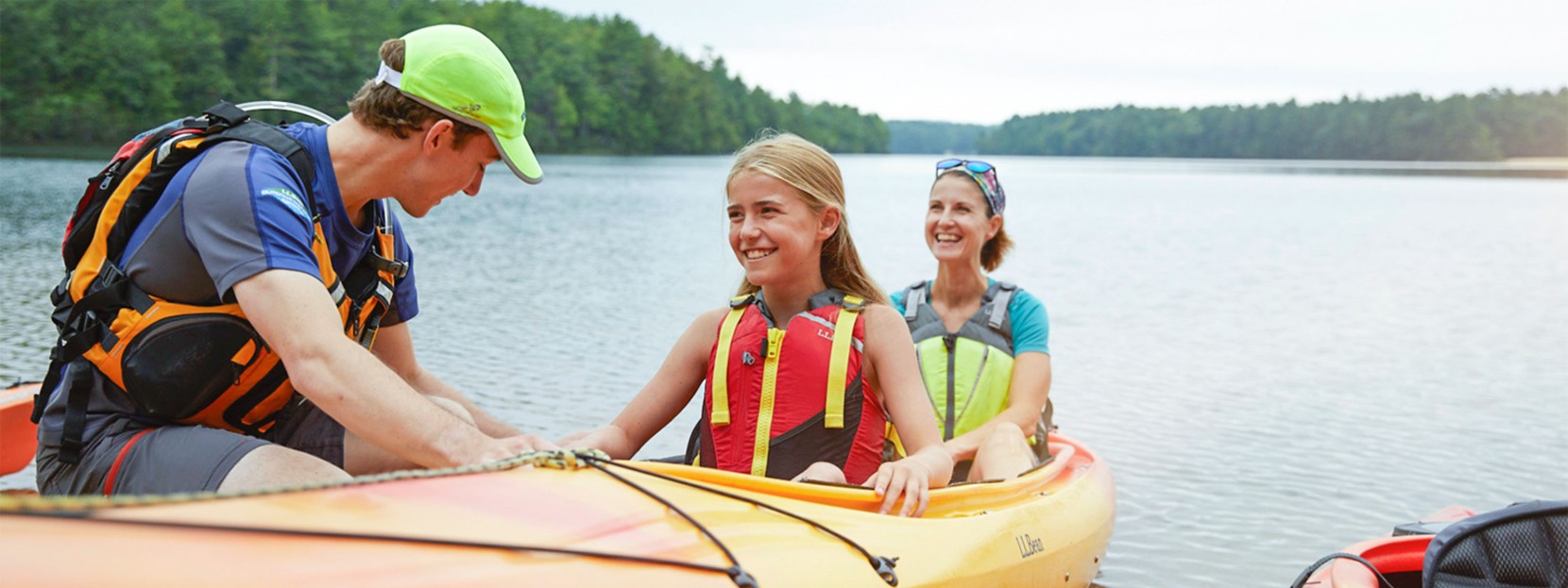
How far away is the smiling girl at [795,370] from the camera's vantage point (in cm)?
332

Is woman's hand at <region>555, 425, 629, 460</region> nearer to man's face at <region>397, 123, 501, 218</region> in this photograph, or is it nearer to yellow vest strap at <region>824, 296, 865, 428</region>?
yellow vest strap at <region>824, 296, 865, 428</region>

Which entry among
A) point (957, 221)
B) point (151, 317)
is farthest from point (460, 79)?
point (957, 221)

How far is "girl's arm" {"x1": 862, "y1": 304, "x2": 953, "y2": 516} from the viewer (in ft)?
10.2

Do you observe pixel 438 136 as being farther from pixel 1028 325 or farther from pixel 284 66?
pixel 284 66

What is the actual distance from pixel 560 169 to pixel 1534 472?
43.3 m

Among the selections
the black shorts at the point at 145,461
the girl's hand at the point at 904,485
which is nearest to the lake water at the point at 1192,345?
the girl's hand at the point at 904,485

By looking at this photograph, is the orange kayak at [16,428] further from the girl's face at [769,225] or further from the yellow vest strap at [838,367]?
the yellow vest strap at [838,367]

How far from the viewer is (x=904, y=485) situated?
123 inches

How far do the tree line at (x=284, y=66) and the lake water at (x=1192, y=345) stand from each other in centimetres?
592

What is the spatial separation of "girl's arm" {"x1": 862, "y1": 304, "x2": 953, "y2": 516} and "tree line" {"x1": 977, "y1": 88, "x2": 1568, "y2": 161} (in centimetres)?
11375

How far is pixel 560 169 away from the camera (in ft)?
159

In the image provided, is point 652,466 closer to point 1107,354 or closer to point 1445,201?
point 1107,354

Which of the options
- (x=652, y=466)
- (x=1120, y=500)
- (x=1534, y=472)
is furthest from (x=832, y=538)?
(x=1534, y=472)

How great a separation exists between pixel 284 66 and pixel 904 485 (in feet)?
179
